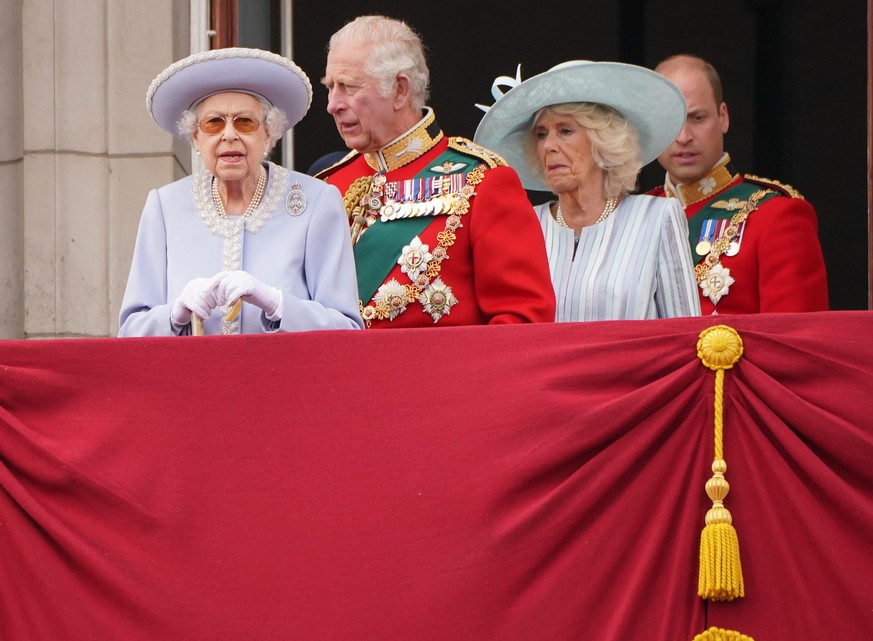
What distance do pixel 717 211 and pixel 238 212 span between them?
6.36ft

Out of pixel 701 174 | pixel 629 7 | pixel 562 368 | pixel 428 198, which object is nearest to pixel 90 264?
pixel 428 198

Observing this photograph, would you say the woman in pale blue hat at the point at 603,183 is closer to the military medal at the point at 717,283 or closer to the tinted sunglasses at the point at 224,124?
the military medal at the point at 717,283

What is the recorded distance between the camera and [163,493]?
4.11 meters

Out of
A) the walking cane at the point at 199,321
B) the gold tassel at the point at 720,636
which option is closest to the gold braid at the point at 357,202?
the walking cane at the point at 199,321

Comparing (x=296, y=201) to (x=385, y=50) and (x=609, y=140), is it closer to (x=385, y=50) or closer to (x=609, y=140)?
(x=385, y=50)

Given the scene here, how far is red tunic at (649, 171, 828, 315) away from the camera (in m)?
5.76

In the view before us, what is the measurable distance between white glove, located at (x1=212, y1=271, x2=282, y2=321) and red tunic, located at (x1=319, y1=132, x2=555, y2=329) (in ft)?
2.59

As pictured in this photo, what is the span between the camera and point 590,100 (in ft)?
17.3

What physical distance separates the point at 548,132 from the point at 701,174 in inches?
39.8

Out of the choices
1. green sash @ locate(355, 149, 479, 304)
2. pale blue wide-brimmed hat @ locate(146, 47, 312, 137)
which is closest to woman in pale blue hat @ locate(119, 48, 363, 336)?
pale blue wide-brimmed hat @ locate(146, 47, 312, 137)

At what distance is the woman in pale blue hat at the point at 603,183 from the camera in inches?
203

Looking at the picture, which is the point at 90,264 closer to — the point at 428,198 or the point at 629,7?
the point at 428,198

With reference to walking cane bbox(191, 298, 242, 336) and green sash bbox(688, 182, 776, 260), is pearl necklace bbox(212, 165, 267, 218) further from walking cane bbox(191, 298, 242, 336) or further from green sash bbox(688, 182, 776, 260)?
green sash bbox(688, 182, 776, 260)

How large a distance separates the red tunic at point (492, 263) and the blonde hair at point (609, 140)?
288mm
